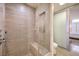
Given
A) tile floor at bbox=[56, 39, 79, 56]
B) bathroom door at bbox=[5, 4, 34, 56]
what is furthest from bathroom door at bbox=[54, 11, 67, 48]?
bathroom door at bbox=[5, 4, 34, 56]

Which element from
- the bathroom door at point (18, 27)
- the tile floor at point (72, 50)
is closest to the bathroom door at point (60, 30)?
the tile floor at point (72, 50)

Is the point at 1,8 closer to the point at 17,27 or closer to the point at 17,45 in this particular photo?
the point at 17,27

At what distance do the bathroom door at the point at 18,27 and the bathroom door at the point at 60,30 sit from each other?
33cm

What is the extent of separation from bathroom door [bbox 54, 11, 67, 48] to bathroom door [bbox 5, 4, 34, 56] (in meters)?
0.33

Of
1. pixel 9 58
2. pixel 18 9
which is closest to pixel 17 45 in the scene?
pixel 9 58

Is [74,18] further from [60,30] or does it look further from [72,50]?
[72,50]

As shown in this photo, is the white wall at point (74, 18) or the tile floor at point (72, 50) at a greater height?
the white wall at point (74, 18)

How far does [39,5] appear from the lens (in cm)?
128

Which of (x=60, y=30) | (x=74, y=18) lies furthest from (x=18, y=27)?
(x=74, y=18)

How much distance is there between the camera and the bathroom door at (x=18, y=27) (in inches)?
47.4

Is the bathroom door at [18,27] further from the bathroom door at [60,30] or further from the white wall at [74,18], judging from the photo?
the white wall at [74,18]

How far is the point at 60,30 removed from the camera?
4.24 ft

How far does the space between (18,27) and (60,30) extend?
1.85ft

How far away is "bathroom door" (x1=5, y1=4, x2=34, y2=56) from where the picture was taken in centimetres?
121
